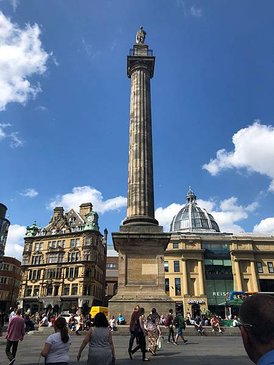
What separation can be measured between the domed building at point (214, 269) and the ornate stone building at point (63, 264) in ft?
50.9

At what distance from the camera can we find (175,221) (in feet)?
272

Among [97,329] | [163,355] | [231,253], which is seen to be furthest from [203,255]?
[97,329]

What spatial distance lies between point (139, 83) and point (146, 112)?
3270mm

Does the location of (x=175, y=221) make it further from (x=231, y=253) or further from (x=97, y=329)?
(x=97, y=329)

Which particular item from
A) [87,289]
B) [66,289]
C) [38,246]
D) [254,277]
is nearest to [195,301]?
[254,277]

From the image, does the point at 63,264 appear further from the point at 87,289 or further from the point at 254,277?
the point at 254,277

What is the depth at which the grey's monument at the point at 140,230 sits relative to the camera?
63.0ft

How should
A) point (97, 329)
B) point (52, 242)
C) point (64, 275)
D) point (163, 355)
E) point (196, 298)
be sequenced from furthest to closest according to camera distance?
point (52, 242)
point (64, 275)
point (196, 298)
point (163, 355)
point (97, 329)

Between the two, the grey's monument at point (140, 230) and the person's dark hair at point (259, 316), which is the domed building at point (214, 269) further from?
the person's dark hair at point (259, 316)

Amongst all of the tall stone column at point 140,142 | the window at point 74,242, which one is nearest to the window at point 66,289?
the window at point 74,242

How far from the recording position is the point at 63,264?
205 ft

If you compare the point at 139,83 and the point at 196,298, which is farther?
the point at 196,298

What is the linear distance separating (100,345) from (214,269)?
59.0m

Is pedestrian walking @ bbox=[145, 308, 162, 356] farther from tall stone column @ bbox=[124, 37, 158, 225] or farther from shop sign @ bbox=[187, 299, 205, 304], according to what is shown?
shop sign @ bbox=[187, 299, 205, 304]
